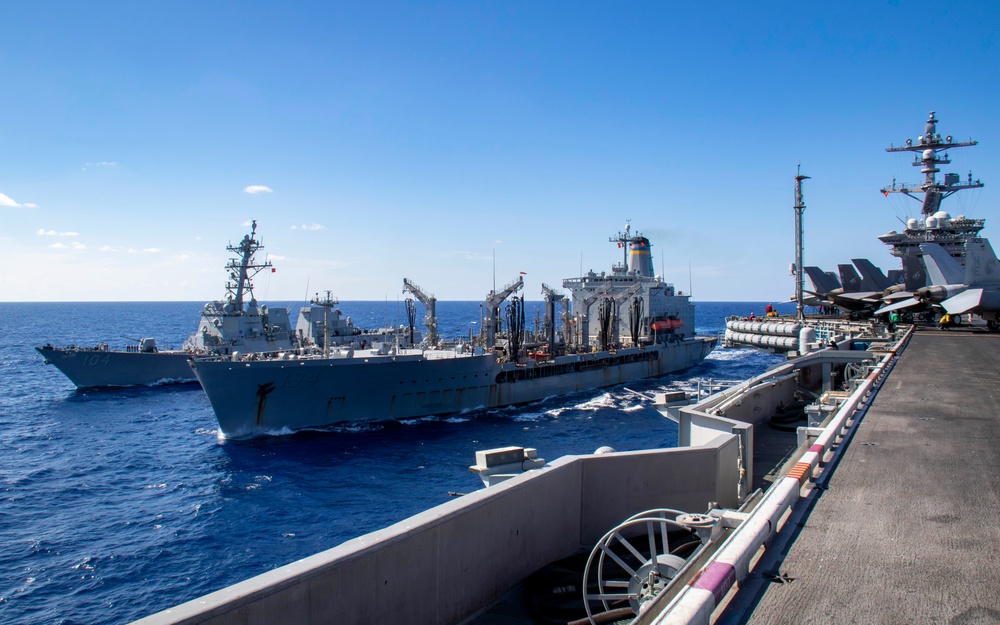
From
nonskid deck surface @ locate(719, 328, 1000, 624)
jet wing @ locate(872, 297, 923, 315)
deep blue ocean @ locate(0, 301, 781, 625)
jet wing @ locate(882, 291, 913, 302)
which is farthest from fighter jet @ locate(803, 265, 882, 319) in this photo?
nonskid deck surface @ locate(719, 328, 1000, 624)

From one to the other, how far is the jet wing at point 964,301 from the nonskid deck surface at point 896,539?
86.6 feet

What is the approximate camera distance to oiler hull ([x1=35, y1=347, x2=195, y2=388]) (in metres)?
43.7

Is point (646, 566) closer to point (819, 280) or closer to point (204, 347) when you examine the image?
point (204, 347)

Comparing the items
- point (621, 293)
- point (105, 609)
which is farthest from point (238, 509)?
point (621, 293)

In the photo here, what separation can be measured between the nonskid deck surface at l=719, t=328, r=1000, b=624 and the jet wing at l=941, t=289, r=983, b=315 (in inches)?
1039

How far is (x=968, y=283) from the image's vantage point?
112 ft

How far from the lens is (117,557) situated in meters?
15.7

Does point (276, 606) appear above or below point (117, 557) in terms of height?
above

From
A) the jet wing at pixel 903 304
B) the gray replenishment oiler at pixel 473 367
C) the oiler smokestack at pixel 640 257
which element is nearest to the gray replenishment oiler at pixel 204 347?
the gray replenishment oiler at pixel 473 367

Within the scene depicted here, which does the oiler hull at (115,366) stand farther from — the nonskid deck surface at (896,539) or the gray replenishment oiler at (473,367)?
the nonskid deck surface at (896,539)

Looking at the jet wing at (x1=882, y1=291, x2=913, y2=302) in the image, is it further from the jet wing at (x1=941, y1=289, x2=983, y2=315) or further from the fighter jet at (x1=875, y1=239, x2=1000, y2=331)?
the jet wing at (x1=941, y1=289, x2=983, y2=315)

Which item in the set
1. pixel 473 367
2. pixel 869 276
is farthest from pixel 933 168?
pixel 473 367

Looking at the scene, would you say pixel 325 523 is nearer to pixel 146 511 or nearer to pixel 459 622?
pixel 146 511

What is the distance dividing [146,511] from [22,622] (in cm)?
671
